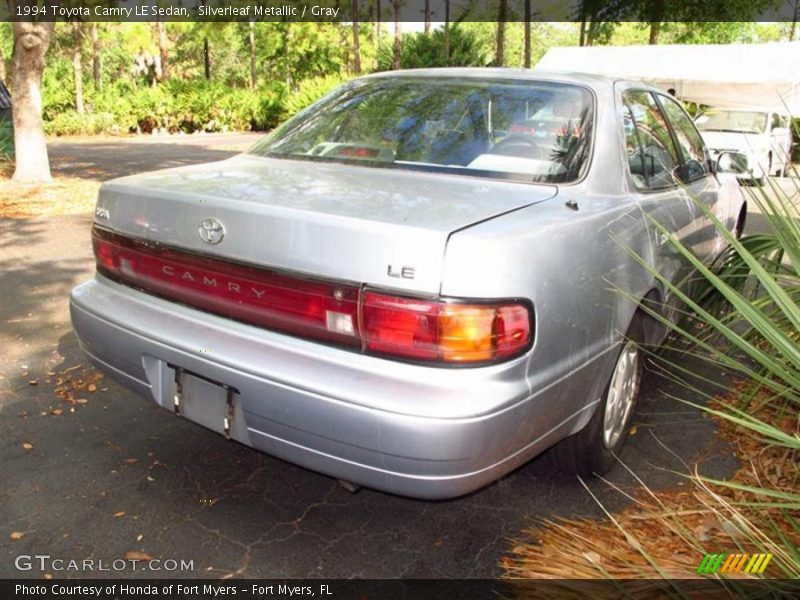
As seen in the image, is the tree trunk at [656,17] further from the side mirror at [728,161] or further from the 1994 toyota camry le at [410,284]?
the 1994 toyota camry le at [410,284]

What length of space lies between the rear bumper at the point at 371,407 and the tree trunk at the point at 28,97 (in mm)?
10236

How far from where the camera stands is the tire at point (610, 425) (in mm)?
2975

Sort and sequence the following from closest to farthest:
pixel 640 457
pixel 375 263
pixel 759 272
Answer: pixel 759 272 < pixel 375 263 < pixel 640 457

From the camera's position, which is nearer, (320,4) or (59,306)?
(59,306)

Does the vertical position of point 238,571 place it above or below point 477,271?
below

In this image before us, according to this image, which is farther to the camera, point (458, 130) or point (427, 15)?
point (427, 15)

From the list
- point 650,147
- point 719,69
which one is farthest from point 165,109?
point 650,147

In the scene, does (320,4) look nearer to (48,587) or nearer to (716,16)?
(716,16)

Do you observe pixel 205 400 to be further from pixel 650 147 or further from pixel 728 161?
pixel 728 161

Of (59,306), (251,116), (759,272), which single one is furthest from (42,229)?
(251,116)

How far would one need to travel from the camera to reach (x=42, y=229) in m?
Answer: 8.20

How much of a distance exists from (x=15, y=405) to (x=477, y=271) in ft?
9.24

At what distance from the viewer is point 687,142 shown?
14.4ft

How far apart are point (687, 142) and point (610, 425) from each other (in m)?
2.09
